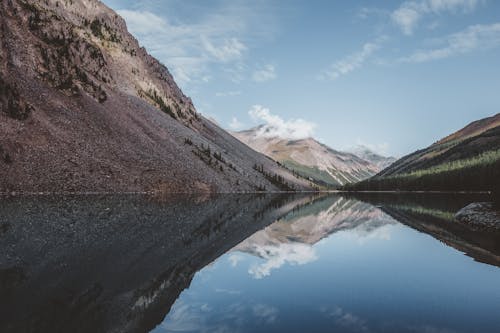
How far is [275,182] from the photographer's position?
618ft

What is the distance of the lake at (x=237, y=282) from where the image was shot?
39.9ft

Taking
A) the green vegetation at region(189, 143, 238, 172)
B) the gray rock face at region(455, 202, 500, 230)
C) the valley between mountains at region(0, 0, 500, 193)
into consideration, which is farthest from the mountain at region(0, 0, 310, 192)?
the gray rock face at region(455, 202, 500, 230)

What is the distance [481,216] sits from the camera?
42.1 metres

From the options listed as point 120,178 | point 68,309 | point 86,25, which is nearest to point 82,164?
point 120,178

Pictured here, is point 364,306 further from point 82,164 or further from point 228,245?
point 82,164

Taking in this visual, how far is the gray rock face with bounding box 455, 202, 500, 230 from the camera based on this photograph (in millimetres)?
38531

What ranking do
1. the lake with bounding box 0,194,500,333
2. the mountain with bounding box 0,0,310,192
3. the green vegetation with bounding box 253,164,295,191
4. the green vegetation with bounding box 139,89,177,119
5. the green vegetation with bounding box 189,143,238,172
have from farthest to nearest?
1. the green vegetation with bounding box 253,164,295,191
2. the green vegetation with bounding box 139,89,177,119
3. the green vegetation with bounding box 189,143,238,172
4. the mountain with bounding box 0,0,310,192
5. the lake with bounding box 0,194,500,333

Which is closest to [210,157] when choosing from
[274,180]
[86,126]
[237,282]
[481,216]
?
[86,126]

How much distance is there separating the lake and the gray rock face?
7720 millimetres

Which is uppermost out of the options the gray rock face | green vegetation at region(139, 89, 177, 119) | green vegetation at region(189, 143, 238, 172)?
green vegetation at region(139, 89, 177, 119)

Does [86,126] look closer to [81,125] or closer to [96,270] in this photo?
[81,125]

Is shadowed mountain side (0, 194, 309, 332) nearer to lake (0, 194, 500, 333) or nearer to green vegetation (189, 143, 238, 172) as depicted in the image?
lake (0, 194, 500, 333)

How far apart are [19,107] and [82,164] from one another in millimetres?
17280

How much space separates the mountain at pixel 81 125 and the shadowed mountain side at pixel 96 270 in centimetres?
4918
